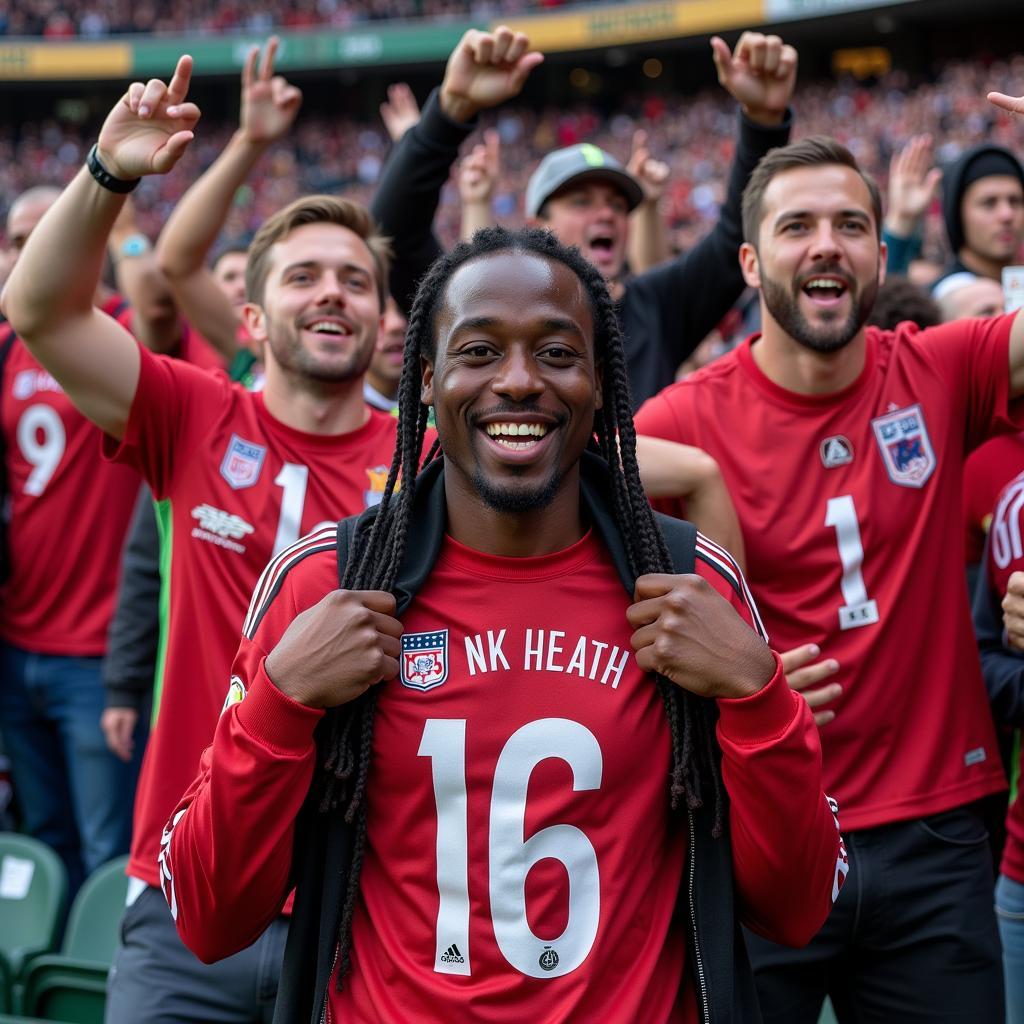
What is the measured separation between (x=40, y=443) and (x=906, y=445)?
10.8 feet

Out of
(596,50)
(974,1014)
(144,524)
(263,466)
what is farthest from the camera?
(596,50)

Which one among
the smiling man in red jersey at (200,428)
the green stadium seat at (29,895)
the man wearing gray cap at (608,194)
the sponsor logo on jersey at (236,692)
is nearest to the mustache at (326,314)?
the smiling man in red jersey at (200,428)

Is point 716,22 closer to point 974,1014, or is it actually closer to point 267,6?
point 267,6

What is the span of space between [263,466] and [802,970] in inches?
64.2

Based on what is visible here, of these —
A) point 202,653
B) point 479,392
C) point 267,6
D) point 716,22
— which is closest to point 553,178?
point 202,653

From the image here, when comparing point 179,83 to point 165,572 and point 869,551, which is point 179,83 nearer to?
point 165,572

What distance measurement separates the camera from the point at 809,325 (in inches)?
117

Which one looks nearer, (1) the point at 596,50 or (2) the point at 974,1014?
(2) the point at 974,1014

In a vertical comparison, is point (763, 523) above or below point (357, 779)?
above

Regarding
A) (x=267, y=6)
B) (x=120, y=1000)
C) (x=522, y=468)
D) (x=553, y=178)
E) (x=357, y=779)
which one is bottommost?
(x=120, y=1000)

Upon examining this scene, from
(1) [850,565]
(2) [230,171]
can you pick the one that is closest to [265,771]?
(1) [850,565]

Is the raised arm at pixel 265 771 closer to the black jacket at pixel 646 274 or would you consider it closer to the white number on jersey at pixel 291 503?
the white number on jersey at pixel 291 503

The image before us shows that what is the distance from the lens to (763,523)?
2932 millimetres

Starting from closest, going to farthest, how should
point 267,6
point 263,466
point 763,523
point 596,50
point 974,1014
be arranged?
1. point 974,1014
2. point 763,523
3. point 263,466
4. point 596,50
5. point 267,6
